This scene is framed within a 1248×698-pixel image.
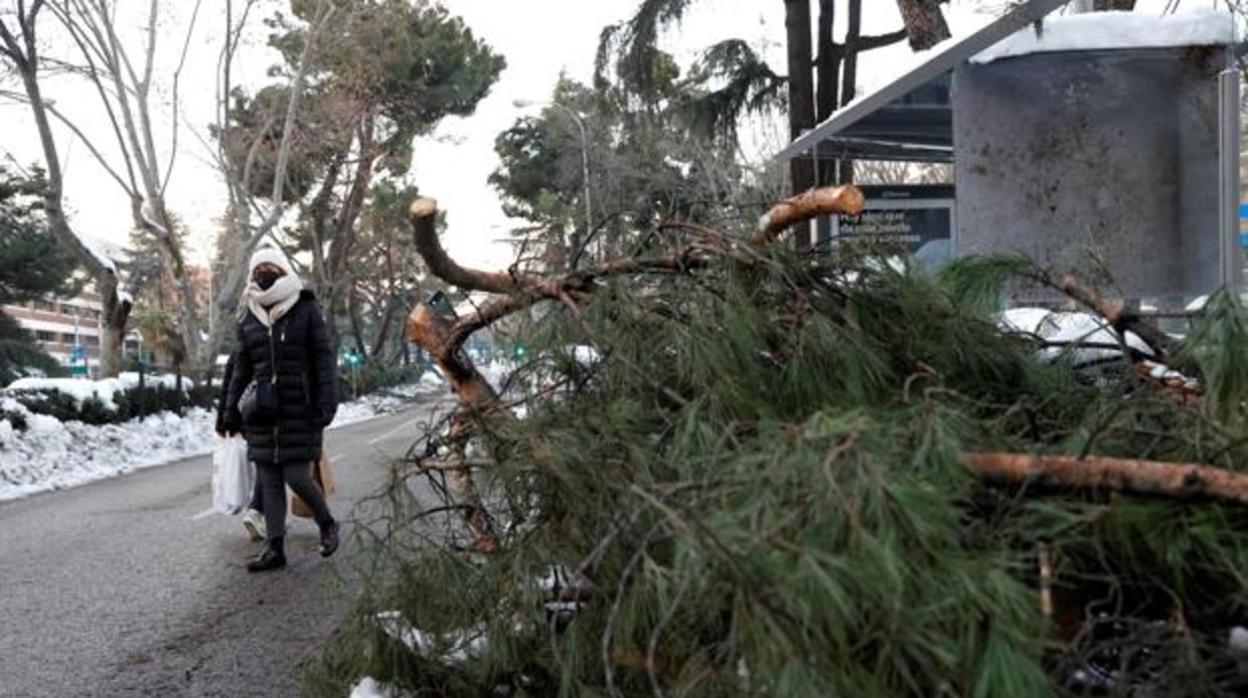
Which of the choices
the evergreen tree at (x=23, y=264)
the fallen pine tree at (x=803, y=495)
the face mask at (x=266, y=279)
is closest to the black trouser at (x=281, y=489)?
the face mask at (x=266, y=279)

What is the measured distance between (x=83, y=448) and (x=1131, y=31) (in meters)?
13.6

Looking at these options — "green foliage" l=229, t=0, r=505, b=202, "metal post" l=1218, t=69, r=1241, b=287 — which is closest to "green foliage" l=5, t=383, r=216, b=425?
"green foliage" l=229, t=0, r=505, b=202

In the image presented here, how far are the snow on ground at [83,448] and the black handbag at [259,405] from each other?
186 inches

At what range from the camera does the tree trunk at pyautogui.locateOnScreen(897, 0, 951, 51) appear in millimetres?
10375

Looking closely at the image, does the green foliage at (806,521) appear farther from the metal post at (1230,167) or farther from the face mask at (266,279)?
the face mask at (266,279)

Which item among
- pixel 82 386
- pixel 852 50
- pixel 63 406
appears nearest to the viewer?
pixel 852 50

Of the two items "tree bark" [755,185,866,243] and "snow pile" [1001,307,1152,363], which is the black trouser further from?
"snow pile" [1001,307,1152,363]

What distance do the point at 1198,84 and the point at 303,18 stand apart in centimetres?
2586

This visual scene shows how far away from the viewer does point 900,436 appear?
1.92 meters

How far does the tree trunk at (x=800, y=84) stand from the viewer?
13016mm

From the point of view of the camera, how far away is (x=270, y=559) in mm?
6434

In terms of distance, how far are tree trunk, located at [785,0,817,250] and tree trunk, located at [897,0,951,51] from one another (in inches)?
96.9

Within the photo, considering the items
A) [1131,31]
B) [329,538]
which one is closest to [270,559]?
[329,538]

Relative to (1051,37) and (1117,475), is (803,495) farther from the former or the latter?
(1051,37)
